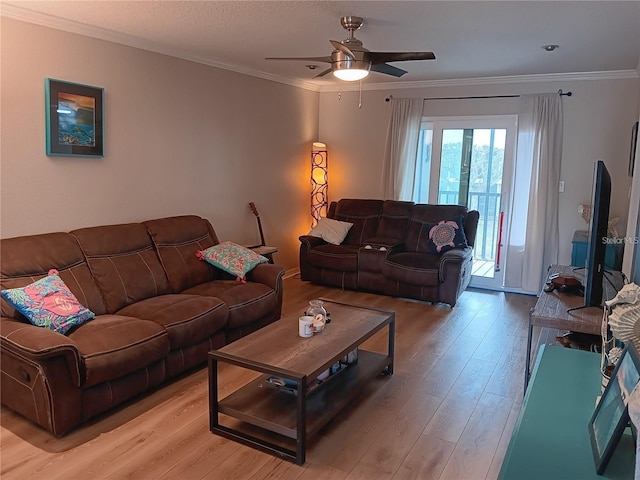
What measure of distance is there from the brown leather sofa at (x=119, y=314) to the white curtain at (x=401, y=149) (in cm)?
254

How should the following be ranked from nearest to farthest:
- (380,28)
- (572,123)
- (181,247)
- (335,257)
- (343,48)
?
(343,48), (380,28), (181,247), (572,123), (335,257)

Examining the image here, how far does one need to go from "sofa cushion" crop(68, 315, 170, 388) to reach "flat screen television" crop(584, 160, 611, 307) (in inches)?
97.6

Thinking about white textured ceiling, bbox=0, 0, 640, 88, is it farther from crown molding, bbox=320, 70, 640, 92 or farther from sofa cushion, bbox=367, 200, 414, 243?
sofa cushion, bbox=367, 200, 414, 243

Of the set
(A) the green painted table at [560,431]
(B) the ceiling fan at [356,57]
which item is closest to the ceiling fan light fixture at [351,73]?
(B) the ceiling fan at [356,57]

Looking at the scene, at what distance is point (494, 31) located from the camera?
3588mm

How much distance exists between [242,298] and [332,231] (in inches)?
93.0

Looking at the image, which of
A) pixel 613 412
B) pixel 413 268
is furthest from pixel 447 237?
pixel 613 412

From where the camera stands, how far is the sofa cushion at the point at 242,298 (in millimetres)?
3684

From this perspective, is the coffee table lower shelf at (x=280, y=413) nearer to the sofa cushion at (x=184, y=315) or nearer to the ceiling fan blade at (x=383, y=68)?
the sofa cushion at (x=184, y=315)

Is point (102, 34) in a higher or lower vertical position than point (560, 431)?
higher

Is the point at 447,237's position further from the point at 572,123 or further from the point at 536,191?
the point at 572,123

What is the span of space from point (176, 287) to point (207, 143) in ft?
5.34

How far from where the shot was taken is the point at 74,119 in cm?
364

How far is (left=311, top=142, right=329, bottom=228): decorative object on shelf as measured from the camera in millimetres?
6609
